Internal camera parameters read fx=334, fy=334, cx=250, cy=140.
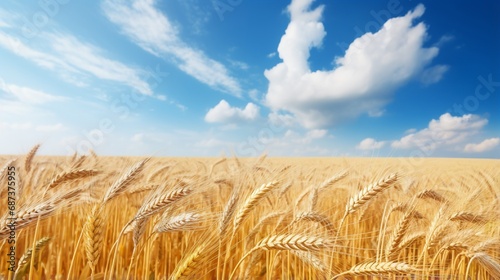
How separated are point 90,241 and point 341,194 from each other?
4354 mm

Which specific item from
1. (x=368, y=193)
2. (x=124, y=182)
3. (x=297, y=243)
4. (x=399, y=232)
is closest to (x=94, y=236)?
(x=124, y=182)

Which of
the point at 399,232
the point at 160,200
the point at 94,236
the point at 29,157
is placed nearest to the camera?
the point at 94,236

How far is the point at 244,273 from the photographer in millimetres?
2350

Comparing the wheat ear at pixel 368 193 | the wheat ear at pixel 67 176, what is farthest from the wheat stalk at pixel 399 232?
the wheat ear at pixel 67 176

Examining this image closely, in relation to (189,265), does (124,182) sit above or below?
above

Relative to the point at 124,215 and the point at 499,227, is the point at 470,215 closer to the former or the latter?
the point at 499,227

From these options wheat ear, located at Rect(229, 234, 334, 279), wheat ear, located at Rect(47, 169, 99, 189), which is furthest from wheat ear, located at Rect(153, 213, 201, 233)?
wheat ear, located at Rect(47, 169, 99, 189)

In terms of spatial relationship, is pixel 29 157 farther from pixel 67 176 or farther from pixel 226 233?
pixel 226 233

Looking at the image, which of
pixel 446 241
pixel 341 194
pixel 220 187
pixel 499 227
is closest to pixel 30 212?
pixel 220 187

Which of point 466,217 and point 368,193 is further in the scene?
point 466,217

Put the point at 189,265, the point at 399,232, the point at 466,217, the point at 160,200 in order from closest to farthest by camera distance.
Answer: the point at 189,265
the point at 160,200
the point at 399,232
the point at 466,217

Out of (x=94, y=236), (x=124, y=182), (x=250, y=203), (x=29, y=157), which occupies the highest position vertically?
(x=29, y=157)

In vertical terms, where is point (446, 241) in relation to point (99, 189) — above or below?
below

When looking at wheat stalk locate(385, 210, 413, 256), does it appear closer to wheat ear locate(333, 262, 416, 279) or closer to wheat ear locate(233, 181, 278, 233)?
wheat ear locate(333, 262, 416, 279)
